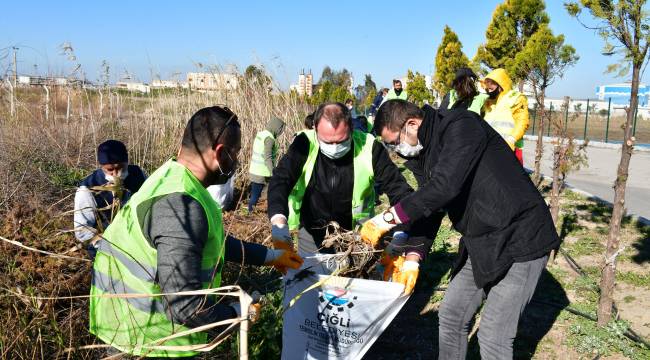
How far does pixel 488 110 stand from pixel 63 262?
441 cm

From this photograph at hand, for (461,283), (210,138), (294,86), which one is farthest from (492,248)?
(294,86)

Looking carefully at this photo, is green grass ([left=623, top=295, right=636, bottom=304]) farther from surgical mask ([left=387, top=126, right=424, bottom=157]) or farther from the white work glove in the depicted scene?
the white work glove

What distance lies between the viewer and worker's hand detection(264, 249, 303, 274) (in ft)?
8.15

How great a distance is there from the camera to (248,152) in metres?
8.34

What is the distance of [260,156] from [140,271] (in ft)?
18.2

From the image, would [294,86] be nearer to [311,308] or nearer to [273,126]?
[273,126]

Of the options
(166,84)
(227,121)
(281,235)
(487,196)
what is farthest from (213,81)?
(227,121)

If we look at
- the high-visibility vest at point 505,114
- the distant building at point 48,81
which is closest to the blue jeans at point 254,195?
the distant building at point 48,81

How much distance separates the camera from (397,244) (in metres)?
2.96

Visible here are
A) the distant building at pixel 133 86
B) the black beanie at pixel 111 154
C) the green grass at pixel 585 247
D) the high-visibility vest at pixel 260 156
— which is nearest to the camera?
the black beanie at pixel 111 154

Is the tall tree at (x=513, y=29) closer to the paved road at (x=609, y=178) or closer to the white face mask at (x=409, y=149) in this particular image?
the paved road at (x=609, y=178)

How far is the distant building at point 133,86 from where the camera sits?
729 cm

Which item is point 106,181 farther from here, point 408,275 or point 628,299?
point 628,299

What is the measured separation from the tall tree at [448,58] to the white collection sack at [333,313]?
54.5ft
